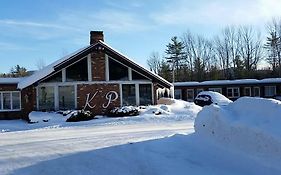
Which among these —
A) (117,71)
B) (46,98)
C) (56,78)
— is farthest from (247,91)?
(46,98)

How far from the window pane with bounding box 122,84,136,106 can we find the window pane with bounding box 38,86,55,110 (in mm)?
5121

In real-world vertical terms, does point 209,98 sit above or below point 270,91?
below

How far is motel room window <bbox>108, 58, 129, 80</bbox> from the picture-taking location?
29359mm

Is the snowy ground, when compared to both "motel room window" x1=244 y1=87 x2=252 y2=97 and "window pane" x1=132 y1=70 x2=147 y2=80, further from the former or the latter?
"motel room window" x1=244 y1=87 x2=252 y2=97

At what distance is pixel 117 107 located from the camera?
2892 cm

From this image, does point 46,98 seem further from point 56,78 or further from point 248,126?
point 248,126

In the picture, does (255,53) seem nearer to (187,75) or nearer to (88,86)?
(187,75)

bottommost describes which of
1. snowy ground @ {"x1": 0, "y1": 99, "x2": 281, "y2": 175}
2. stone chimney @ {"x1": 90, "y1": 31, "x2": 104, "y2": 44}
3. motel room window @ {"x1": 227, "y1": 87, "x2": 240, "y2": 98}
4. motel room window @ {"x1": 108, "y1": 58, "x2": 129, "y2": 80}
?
snowy ground @ {"x1": 0, "y1": 99, "x2": 281, "y2": 175}

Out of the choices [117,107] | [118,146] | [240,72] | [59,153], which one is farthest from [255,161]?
[240,72]

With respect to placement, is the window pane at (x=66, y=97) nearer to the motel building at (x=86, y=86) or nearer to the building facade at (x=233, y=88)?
the motel building at (x=86, y=86)

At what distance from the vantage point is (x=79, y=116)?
25.8m

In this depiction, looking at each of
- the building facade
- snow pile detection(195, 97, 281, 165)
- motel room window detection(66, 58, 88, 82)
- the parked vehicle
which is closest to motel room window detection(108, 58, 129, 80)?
motel room window detection(66, 58, 88, 82)

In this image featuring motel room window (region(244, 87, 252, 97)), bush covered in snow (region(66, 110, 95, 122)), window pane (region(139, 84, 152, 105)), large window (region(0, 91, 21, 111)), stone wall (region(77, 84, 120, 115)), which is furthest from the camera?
motel room window (region(244, 87, 252, 97))

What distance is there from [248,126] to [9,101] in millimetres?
24447
